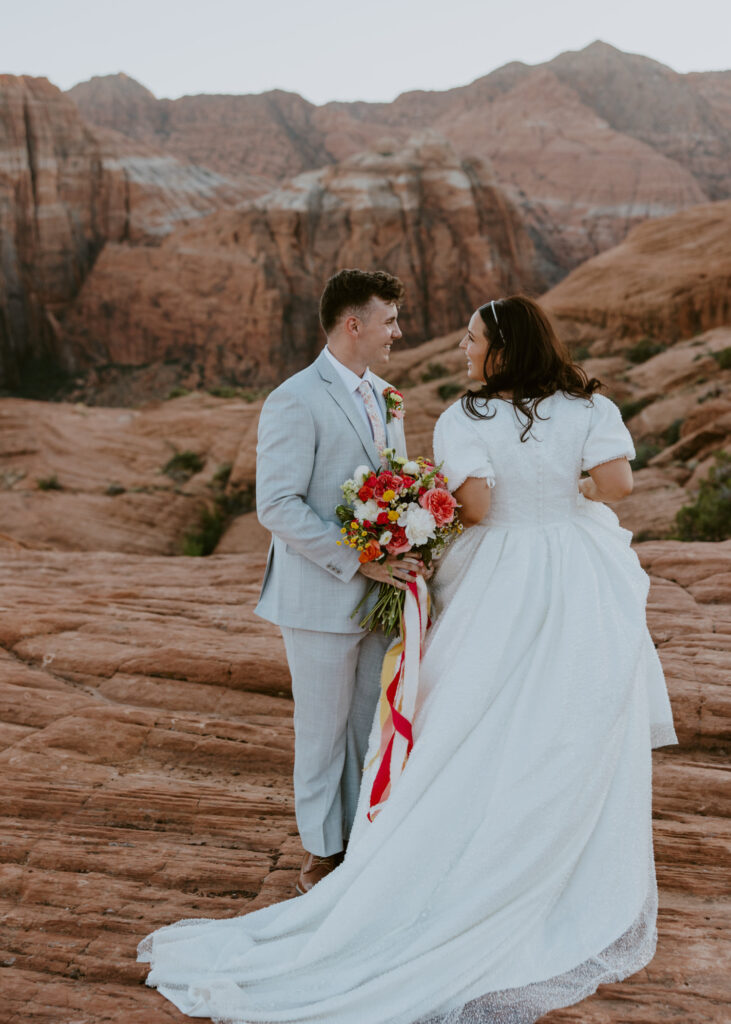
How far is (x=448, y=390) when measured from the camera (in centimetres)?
2122

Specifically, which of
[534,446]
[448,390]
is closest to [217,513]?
[448,390]

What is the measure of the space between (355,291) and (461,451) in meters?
0.69

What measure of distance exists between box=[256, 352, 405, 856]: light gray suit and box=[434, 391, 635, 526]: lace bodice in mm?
393

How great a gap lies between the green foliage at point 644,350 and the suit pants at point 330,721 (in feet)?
69.9

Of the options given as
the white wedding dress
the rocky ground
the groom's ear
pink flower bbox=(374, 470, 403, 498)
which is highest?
the groom's ear

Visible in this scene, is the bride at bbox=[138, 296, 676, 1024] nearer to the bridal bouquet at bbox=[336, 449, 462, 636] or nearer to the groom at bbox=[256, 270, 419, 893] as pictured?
the bridal bouquet at bbox=[336, 449, 462, 636]

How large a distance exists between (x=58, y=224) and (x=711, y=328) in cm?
2737

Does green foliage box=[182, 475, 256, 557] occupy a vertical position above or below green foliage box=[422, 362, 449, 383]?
below

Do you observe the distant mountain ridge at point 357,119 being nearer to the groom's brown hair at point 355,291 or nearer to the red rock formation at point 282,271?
the red rock formation at point 282,271

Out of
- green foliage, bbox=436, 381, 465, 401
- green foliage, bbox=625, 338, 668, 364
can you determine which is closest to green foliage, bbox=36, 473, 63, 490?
green foliage, bbox=436, 381, 465, 401

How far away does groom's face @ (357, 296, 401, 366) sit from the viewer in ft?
9.50

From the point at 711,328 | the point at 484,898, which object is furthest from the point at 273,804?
the point at 711,328

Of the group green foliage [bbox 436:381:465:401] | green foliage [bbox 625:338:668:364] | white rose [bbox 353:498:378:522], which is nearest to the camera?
white rose [bbox 353:498:378:522]

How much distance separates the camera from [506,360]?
2727 millimetres
